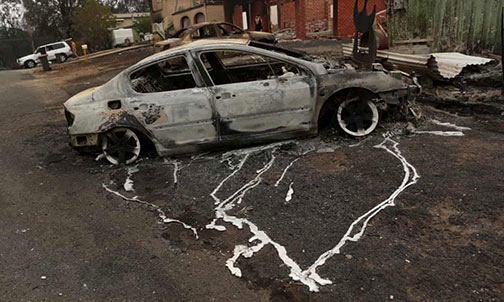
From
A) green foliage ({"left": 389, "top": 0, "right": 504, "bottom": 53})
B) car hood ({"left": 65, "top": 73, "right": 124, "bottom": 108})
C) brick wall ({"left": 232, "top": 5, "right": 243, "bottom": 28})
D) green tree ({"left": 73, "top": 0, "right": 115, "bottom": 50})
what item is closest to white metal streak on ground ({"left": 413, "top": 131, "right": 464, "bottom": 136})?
car hood ({"left": 65, "top": 73, "right": 124, "bottom": 108})

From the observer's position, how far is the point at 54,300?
9.72ft

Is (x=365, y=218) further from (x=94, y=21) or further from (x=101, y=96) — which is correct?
(x=94, y=21)

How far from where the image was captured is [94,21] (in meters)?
35.0

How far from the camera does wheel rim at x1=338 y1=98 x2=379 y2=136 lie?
216 inches

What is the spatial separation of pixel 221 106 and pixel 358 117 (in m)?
1.91

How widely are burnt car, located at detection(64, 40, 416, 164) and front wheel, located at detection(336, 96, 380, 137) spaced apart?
0.01 m

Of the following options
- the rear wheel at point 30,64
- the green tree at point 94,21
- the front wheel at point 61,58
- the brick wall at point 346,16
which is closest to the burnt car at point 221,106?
the brick wall at point 346,16

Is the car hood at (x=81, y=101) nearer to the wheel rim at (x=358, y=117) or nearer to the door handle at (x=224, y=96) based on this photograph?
the door handle at (x=224, y=96)

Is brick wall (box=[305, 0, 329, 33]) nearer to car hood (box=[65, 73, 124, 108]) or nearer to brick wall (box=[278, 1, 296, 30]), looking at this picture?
brick wall (box=[278, 1, 296, 30])

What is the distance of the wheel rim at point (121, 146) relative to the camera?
5414mm

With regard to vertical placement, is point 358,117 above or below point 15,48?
below

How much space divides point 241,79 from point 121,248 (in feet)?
11.5

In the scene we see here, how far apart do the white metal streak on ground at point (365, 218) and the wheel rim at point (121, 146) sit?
3278mm

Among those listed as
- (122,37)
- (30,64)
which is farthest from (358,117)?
(122,37)
